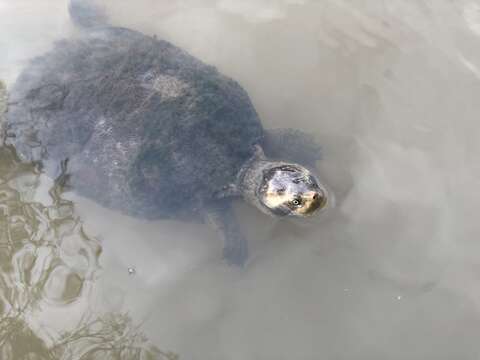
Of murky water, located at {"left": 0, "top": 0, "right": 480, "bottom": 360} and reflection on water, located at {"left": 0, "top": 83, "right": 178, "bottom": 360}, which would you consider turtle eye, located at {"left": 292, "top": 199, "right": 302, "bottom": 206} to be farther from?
reflection on water, located at {"left": 0, "top": 83, "right": 178, "bottom": 360}

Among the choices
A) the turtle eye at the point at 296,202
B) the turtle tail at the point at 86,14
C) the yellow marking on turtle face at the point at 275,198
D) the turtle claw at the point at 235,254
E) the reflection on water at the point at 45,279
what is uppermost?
the turtle eye at the point at 296,202

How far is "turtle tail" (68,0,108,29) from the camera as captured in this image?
5.24m

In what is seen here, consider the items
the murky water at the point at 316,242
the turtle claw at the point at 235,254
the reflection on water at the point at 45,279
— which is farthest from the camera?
the turtle claw at the point at 235,254

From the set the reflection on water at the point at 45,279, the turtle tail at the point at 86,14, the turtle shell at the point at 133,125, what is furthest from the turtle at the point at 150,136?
the turtle tail at the point at 86,14

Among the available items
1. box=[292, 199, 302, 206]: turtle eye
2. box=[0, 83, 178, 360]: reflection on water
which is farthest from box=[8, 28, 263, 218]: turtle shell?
box=[292, 199, 302, 206]: turtle eye

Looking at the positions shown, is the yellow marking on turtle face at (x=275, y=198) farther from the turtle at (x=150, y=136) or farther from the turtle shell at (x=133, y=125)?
the turtle shell at (x=133, y=125)

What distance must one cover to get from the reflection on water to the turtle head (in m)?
1.61

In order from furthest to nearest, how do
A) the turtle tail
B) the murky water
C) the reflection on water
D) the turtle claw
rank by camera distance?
1. the turtle tail
2. the turtle claw
3. the murky water
4. the reflection on water

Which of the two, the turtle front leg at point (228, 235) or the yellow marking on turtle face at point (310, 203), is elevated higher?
the yellow marking on turtle face at point (310, 203)

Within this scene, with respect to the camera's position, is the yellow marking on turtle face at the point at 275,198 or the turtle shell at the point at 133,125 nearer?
the turtle shell at the point at 133,125

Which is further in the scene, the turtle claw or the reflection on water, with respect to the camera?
the turtle claw

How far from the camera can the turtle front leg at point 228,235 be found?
408cm

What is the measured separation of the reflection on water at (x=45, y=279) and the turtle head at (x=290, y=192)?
5.27ft

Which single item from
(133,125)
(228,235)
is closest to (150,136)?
(133,125)
